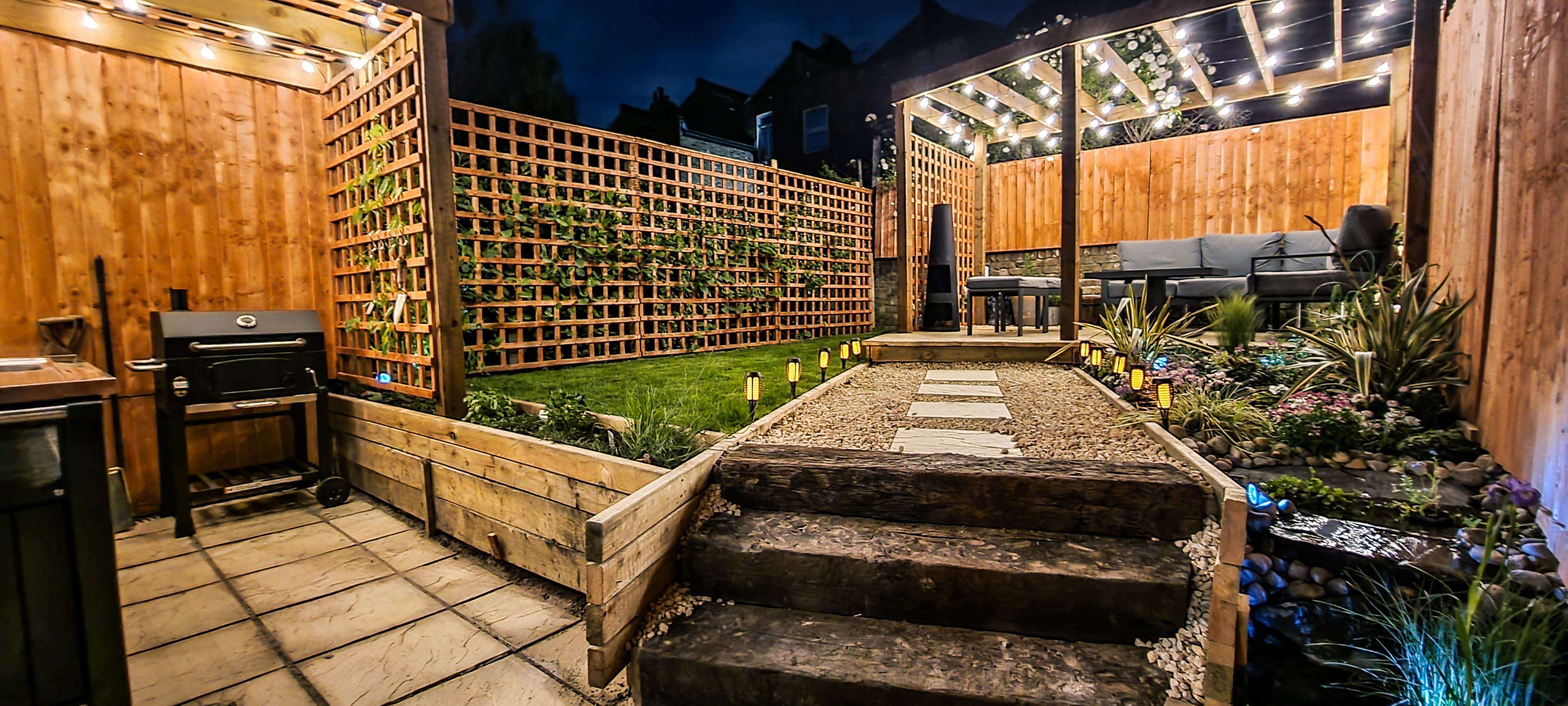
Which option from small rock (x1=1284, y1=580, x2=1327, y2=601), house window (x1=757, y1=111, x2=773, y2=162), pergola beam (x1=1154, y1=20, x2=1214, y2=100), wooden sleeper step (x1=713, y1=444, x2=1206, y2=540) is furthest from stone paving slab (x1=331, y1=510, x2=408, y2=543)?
house window (x1=757, y1=111, x2=773, y2=162)

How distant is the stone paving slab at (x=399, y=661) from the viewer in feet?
5.00

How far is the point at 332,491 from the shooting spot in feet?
9.66

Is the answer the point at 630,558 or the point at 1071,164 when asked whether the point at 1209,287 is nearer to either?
the point at 1071,164

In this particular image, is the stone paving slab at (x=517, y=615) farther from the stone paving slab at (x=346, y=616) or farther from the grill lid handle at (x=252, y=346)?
the grill lid handle at (x=252, y=346)

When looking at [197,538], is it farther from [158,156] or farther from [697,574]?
[697,574]

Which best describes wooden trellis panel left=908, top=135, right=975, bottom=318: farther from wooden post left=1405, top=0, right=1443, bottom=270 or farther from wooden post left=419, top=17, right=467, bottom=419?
wooden post left=419, top=17, right=467, bottom=419

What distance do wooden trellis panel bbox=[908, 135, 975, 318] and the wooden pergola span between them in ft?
0.18

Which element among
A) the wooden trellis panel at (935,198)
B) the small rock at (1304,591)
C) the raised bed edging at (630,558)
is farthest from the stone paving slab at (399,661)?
the wooden trellis panel at (935,198)

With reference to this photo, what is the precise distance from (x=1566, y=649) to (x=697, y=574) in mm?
1978

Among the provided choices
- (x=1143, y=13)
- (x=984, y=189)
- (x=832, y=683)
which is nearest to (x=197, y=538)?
(x=832, y=683)

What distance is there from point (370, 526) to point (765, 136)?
14.5 meters

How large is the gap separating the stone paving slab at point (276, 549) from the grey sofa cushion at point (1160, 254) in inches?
302

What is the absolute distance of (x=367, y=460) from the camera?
3006 millimetres

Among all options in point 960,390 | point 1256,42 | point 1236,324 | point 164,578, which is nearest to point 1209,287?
point 1236,324
